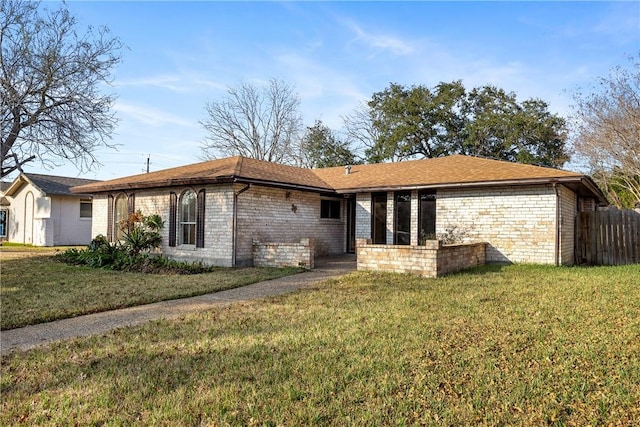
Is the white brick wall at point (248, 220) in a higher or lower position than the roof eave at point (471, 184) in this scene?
lower

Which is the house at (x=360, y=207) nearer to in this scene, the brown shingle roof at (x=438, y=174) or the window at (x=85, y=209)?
the brown shingle roof at (x=438, y=174)

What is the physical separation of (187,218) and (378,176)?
7722mm

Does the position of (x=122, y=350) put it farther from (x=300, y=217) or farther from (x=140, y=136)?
(x=140, y=136)

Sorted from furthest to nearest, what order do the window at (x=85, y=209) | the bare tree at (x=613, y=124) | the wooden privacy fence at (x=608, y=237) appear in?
the window at (x=85, y=209) < the bare tree at (x=613, y=124) < the wooden privacy fence at (x=608, y=237)

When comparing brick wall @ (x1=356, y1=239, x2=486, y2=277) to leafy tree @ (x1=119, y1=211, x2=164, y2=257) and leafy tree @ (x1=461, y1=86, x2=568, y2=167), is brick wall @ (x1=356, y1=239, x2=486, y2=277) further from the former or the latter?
leafy tree @ (x1=461, y1=86, x2=568, y2=167)

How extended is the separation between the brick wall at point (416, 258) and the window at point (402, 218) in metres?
3.63

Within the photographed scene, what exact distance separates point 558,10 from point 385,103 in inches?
902

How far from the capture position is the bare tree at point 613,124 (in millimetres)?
21125

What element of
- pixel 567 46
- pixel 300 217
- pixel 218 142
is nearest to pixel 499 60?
pixel 567 46

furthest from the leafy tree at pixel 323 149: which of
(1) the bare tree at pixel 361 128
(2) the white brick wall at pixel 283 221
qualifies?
(2) the white brick wall at pixel 283 221

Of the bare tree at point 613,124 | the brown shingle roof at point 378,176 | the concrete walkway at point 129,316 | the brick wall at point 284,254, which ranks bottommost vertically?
the concrete walkway at point 129,316

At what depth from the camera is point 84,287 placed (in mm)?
9250

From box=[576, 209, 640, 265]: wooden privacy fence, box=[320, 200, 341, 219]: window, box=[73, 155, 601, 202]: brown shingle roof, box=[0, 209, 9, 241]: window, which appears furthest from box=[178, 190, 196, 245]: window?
box=[0, 209, 9, 241]: window

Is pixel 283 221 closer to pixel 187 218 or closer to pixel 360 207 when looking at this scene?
pixel 187 218
